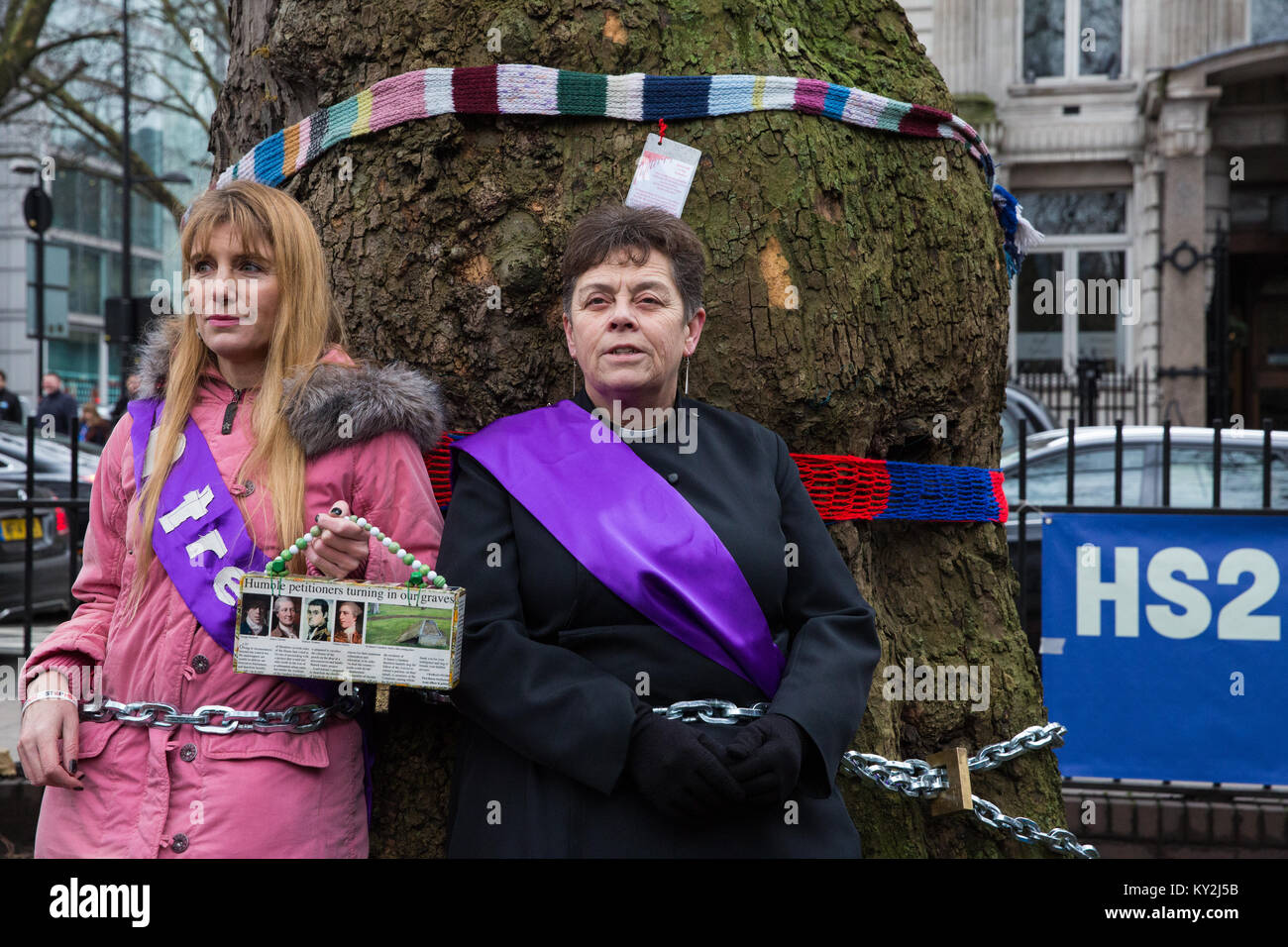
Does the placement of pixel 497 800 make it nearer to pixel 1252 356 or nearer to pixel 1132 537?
pixel 1132 537

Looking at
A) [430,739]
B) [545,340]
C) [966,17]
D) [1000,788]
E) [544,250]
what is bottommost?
[1000,788]

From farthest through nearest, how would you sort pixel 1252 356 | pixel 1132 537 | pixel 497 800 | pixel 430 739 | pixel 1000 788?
pixel 1252 356, pixel 1132 537, pixel 1000 788, pixel 430 739, pixel 497 800

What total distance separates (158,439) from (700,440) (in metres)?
1.10

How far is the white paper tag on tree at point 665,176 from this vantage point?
296cm

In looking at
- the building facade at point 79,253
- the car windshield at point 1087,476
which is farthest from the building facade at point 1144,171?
the building facade at point 79,253

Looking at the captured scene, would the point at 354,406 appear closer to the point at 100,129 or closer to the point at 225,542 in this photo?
the point at 225,542

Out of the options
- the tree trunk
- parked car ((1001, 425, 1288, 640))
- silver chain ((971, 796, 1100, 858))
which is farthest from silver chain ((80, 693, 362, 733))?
parked car ((1001, 425, 1288, 640))

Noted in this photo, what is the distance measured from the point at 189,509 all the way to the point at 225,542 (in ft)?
0.33

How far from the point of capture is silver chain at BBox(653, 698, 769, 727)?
7.90 ft

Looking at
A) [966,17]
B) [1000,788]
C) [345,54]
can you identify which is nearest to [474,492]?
[345,54]

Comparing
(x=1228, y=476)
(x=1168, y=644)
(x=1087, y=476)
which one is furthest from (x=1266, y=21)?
(x=1168, y=644)

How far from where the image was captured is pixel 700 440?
2.67 meters

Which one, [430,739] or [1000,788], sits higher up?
[430,739]

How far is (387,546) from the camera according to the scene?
7.81 feet
